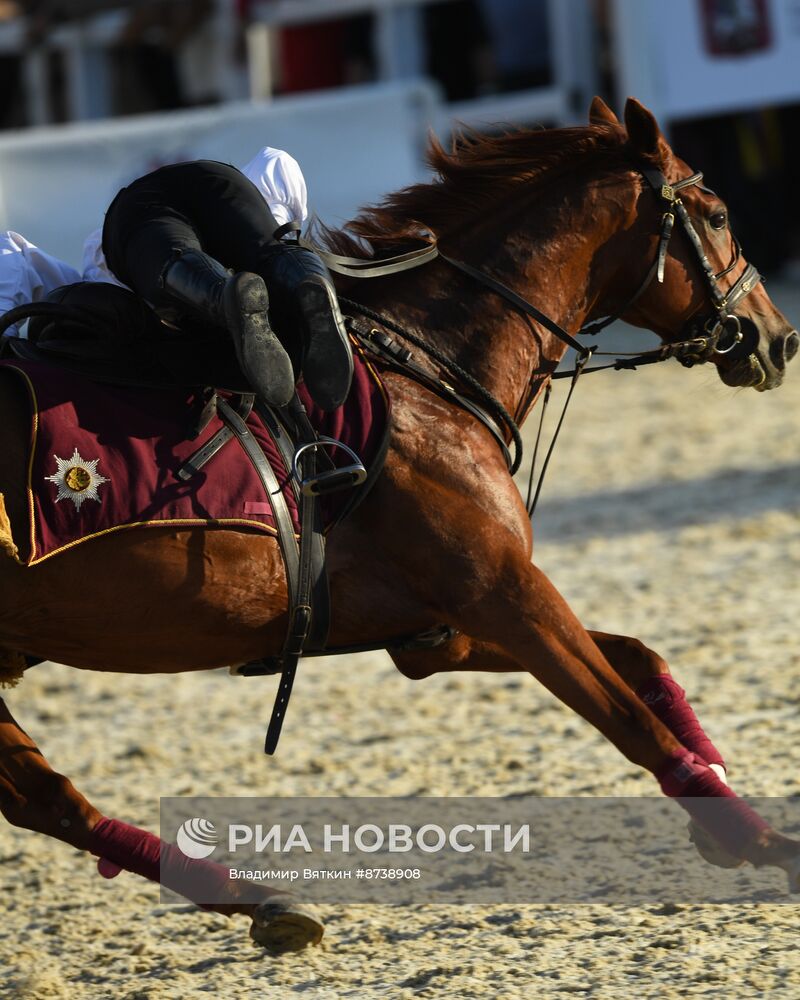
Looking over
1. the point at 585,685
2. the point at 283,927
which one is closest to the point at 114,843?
the point at 283,927

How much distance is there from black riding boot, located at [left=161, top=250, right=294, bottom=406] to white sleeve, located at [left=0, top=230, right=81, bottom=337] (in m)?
0.54

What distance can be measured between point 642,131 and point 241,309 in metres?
1.25

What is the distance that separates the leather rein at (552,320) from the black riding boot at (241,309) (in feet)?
1.11

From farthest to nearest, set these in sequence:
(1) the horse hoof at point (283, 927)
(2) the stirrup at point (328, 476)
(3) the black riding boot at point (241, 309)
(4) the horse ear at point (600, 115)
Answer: (4) the horse ear at point (600, 115) < (1) the horse hoof at point (283, 927) < (2) the stirrup at point (328, 476) < (3) the black riding boot at point (241, 309)

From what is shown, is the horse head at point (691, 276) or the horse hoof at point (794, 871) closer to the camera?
the horse hoof at point (794, 871)

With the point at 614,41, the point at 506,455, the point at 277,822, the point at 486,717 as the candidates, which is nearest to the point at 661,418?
the point at 614,41

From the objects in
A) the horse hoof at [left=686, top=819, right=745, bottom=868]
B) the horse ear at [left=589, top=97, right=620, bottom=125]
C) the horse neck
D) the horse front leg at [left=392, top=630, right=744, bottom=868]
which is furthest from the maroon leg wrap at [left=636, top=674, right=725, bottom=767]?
the horse ear at [left=589, top=97, right=620, bottom=125]

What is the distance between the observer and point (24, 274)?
350 cm

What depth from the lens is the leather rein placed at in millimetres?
3527

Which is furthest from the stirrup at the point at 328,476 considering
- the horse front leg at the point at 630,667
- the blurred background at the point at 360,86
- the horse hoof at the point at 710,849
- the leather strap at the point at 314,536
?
the blurred background at the point at 360,86

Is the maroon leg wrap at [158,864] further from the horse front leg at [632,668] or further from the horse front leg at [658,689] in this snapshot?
the horse front leg at [658,689]

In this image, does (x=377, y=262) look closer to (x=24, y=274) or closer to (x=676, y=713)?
(x=24, y=274)

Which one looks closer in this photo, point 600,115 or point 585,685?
point 585,685

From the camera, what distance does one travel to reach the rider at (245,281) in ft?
9.94
